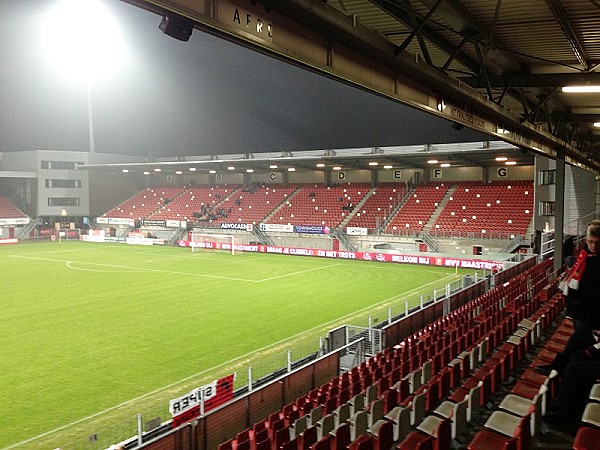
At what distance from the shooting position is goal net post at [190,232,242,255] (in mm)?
40094

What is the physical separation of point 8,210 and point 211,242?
22510mm

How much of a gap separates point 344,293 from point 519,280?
24.5 feet

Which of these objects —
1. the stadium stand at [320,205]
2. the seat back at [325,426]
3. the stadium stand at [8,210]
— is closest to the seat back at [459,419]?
the seat back at [325,426]

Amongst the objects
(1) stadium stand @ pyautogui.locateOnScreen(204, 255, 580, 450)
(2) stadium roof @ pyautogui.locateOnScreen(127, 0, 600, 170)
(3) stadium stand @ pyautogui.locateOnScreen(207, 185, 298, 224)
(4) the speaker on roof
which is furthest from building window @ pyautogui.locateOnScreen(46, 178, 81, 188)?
(4) the speaker on roof

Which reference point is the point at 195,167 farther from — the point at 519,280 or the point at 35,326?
the point at 519,280

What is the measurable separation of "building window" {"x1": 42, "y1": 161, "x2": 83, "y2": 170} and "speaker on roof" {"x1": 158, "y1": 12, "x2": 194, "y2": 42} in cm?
5039

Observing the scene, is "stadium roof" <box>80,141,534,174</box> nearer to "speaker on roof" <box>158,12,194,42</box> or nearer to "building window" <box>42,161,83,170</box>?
"building window" <box>42,161,83,170</box>

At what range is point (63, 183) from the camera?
49.9 metres

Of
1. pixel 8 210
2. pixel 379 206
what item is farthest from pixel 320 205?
pixel 8 210

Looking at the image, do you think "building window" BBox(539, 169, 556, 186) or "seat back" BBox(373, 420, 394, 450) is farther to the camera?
"building window" BBox(539, 169, 556, 186)

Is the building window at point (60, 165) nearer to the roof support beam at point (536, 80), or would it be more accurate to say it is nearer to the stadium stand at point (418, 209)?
the stadium stand at point (418, 209)

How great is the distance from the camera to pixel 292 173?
4769cm

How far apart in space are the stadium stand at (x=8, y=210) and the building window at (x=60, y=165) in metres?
5.19

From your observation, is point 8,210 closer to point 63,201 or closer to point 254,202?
point 63,201
